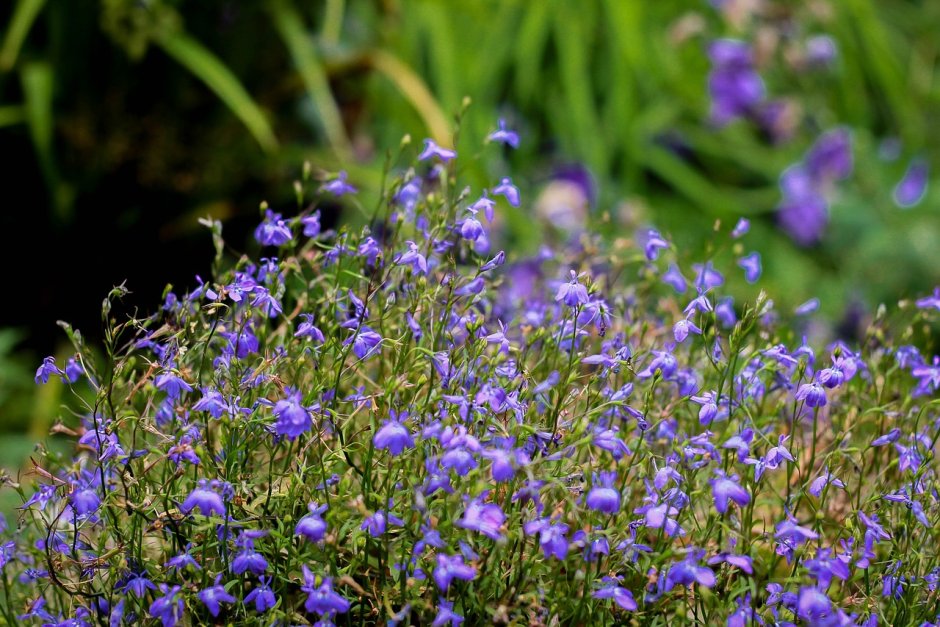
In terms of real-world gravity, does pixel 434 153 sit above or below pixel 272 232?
above

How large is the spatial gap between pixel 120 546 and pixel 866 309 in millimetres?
3034

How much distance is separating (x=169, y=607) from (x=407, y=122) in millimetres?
2793

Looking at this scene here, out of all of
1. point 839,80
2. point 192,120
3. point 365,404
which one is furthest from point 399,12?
point 365,404

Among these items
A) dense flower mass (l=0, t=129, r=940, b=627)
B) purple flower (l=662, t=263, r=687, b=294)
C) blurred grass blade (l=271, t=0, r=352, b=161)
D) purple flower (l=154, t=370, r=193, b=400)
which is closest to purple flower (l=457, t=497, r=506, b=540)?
dense flower mass (l=0, t=129, r=940, b=627)

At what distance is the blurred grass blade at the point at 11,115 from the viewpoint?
316cm

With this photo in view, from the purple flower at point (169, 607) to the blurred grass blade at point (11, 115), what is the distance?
248cm

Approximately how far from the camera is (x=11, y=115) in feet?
10.4

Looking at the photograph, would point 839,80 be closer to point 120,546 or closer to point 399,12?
point 399,12

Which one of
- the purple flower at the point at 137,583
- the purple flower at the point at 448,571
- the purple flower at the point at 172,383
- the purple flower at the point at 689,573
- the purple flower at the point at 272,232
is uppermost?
the purple flower at the point at 272,232

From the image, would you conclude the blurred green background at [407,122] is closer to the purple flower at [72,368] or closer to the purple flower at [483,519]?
the purple flower at [72,368]

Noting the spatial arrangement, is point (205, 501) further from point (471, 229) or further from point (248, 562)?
point (471, 229)

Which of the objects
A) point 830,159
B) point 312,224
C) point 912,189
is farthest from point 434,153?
point 912,189

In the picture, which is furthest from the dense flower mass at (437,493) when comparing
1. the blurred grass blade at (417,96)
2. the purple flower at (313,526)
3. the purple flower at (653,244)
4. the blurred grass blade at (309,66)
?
the blurred grass blade at (417,96)

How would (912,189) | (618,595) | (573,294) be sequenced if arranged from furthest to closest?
(912,189), (573,294), (618,595)
